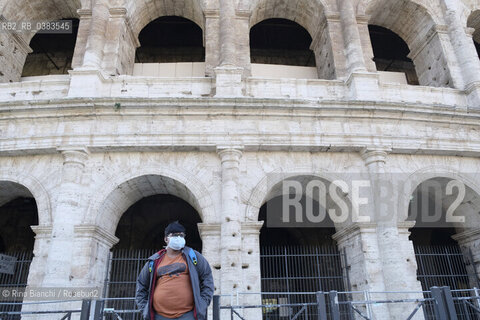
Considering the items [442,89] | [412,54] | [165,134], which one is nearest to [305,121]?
[165,134]

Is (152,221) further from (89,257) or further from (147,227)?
(89,257)

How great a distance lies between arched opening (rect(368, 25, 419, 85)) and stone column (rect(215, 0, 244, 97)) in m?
6.76

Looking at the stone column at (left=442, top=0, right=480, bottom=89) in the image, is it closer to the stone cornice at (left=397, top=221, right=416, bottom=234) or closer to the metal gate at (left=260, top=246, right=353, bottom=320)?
the stone cornice at (left=397, top=221, right=416, bottom=234)

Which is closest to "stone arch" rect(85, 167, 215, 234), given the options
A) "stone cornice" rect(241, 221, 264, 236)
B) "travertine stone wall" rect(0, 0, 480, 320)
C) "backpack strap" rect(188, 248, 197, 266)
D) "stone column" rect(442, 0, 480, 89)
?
"travertine stone wall" rect(0, 0, 480, 320)

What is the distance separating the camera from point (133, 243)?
11391 millimetres

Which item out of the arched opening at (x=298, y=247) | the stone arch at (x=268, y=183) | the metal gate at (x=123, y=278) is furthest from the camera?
the arched opening at (x=298, y=247)

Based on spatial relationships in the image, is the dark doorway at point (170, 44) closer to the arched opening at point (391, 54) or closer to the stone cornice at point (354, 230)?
the arched opening at point (391, 54)

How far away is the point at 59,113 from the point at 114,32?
8.70ft

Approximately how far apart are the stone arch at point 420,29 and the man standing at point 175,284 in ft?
29.6

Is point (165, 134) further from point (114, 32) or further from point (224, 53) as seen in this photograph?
point (114, 32)

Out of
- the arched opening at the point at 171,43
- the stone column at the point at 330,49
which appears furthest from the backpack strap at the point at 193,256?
the arched opening at the point at 171,43

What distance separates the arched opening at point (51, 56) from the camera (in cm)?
1298

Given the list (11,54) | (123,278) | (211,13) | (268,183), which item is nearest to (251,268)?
(268,183)

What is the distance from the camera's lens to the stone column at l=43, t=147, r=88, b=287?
6.70 metres
